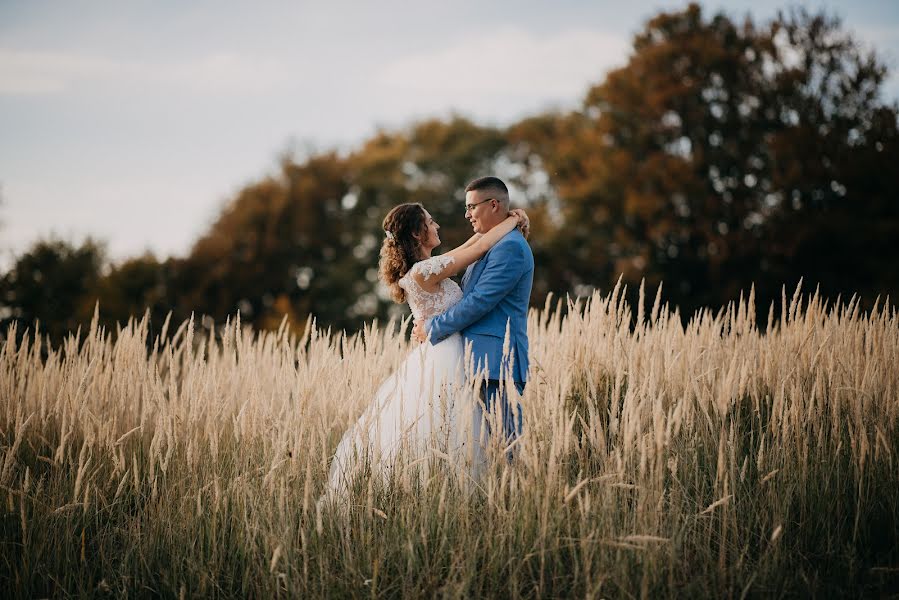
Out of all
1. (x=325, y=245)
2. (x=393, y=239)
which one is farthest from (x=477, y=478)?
(x=325, y=245)

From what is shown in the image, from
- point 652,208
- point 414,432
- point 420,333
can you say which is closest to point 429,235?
point 420,333

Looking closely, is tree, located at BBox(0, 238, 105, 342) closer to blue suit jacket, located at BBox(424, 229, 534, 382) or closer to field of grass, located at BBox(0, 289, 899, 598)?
field of grass, located at BBox(0, 289, 899, 598)

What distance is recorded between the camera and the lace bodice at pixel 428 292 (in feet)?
14.4

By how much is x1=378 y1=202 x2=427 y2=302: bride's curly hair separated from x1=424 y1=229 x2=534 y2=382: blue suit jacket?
1.65 ft

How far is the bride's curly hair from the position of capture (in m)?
4.60

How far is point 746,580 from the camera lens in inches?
123

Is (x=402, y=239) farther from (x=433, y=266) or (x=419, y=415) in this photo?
(x=419, y=415)

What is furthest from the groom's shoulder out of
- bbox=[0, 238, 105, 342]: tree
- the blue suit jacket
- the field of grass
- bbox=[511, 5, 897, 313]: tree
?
bbox=[511, 5, 897, 313]: tree

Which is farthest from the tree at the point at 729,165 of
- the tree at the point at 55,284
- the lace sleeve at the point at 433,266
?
the lace sleeve at the point at 433,266

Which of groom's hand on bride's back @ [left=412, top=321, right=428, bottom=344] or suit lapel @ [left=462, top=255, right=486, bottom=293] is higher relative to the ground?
suit lapel @ [left=462, top=255, right=486, bottom=293]

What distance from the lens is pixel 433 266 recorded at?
4387 millimetres

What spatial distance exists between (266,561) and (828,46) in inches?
795

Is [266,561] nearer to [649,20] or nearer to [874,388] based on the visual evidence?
[874,388]

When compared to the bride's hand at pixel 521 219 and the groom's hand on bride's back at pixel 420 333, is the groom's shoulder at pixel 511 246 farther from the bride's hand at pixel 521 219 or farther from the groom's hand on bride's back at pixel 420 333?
the groom's hand on bride's back at pixel 420 333
